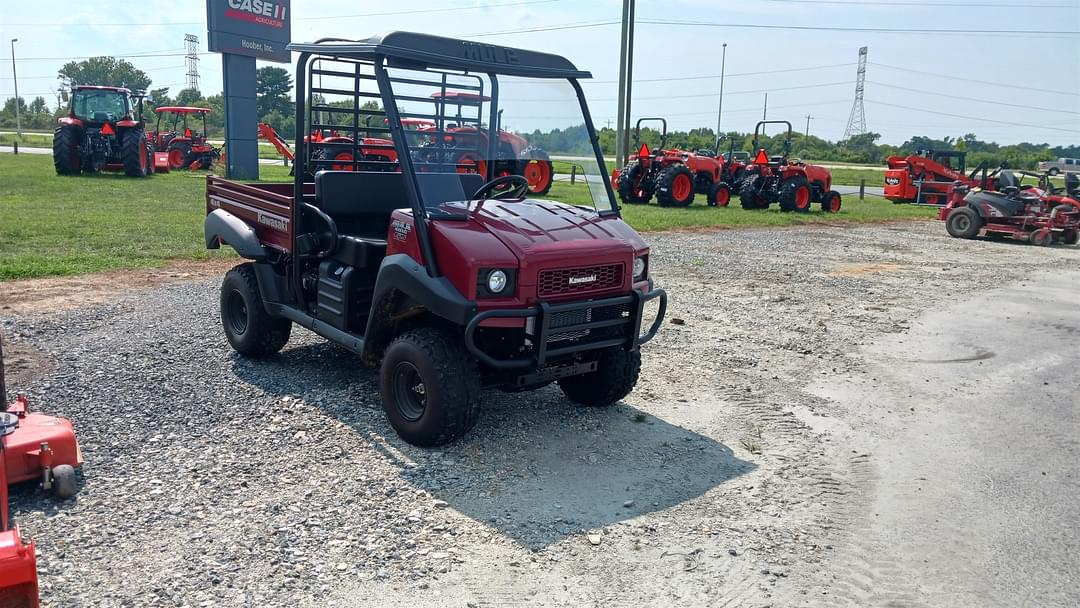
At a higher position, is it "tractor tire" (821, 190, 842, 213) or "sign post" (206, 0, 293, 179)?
"sign post" (206, 0, 293, 179)

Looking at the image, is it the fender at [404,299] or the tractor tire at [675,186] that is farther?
the tractor tire at [675,186]

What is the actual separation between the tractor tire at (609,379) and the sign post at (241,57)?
23754mm

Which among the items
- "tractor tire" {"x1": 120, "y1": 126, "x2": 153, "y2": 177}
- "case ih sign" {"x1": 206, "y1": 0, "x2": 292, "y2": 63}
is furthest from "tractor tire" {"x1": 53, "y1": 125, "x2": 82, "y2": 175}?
"case ih sign" {"x1": 206, "y1": 0, "x2": 292, "y2": 63}

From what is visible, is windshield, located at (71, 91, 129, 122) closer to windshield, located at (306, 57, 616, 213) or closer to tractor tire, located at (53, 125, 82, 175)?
tractor tire, located at (53, 125, 82, 175)

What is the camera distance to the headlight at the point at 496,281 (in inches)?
175

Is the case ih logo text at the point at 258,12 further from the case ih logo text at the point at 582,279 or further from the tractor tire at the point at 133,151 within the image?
the case ih logo text at the point at 582,279

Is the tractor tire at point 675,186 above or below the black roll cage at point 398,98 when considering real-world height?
below

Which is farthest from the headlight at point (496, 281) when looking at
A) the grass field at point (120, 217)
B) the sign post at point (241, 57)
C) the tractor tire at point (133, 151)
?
the sign post at point (241, 57)

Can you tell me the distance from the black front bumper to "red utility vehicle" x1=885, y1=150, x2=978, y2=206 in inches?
906

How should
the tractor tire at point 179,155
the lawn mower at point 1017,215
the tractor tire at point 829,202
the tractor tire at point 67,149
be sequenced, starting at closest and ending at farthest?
the lawn mower at point 1017,215 → the tractor tire at point 829,202 → the tractor tire at point 67,149 → the tractor tire at point 179,155

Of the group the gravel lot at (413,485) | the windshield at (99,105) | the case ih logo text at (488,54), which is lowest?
the gravel lot at (413,485)

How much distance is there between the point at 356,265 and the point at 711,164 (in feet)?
57.9

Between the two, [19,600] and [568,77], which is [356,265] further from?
[19,600]

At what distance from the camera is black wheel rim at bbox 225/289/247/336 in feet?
21.3
